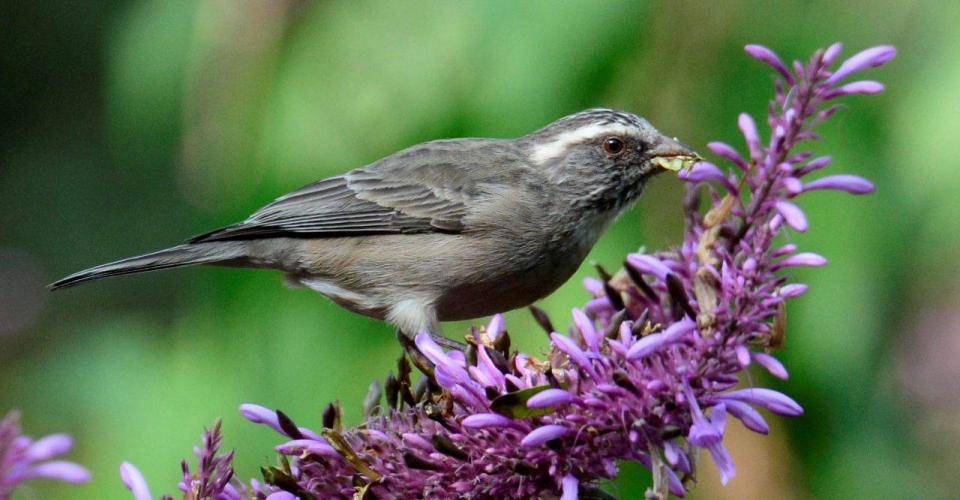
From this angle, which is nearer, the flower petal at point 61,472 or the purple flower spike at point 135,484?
the flower petal at point 61,472

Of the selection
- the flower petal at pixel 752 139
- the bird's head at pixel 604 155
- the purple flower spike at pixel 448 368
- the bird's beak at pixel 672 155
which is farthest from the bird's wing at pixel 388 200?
the flower petal at pixel 752 139

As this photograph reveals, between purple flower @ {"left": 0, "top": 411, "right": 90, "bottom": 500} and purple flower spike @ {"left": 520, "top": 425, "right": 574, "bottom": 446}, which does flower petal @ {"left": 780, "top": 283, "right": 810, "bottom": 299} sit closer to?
purple flower spike @ {"left": 520, "top": 425, "right": 574, "bottom": 446}

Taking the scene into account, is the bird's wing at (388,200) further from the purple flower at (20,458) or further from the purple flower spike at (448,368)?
the purple flower at (20,458)

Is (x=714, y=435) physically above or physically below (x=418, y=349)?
below

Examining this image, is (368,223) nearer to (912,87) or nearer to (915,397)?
(912,87)

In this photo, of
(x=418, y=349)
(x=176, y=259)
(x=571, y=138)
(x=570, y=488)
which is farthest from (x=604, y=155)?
(x=570, y=488)

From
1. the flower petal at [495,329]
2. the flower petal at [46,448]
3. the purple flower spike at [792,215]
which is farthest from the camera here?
the flower petal at [495,329]

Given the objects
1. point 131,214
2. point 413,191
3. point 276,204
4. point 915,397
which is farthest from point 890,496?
point 131,214

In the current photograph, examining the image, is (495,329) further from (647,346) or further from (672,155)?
(672,155)
